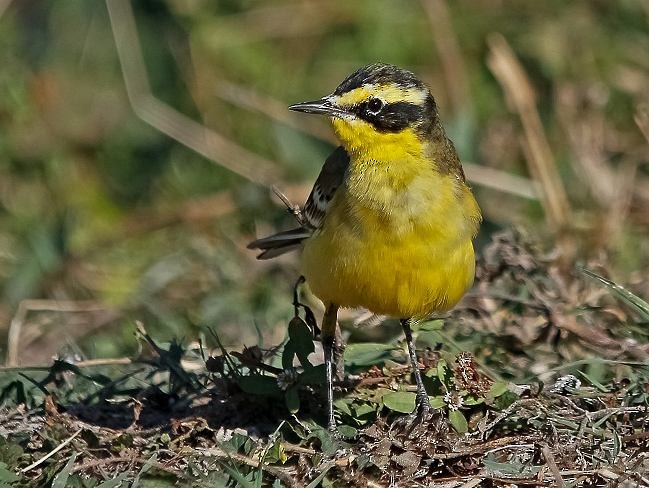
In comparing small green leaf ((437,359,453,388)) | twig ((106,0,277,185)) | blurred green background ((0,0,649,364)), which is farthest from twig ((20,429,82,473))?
twig ((106,0,277,185))

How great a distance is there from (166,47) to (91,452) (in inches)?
213

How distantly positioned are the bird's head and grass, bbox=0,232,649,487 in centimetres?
76

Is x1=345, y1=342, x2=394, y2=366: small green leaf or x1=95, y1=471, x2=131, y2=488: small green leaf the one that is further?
x1=345, y1=342, x2=394, y2=366: small green leaf

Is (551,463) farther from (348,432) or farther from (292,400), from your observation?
(292,400)

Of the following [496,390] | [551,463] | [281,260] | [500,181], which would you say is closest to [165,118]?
[281,260]

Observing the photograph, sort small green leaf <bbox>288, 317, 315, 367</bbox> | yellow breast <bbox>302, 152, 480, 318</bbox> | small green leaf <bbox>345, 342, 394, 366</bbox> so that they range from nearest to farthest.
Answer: yellow breast <bbox>302, 152, 480, 318</bbox> < small green leaf <bbox>288, 317, 315, 367</bbox> < small green leaf <bbox>345, 342, 394, 366</bbox>

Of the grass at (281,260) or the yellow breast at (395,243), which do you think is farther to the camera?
the yellow breast at (395,243)

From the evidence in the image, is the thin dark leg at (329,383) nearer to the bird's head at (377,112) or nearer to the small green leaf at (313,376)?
the small green leaf at (313,376)

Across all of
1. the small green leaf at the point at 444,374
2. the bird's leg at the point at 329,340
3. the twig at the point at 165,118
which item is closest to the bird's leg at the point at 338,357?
the bird's leg at the point at 329,340

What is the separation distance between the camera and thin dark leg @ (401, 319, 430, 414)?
458 cm

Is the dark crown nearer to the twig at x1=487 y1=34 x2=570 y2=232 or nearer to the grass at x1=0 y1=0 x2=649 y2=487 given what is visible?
the grass at x1=0 y1=0 x2=649 y2=487

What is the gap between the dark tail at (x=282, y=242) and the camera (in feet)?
17.6

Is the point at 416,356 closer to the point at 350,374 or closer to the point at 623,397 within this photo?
the point at 350,374

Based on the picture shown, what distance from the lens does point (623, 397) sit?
15.3 feet
